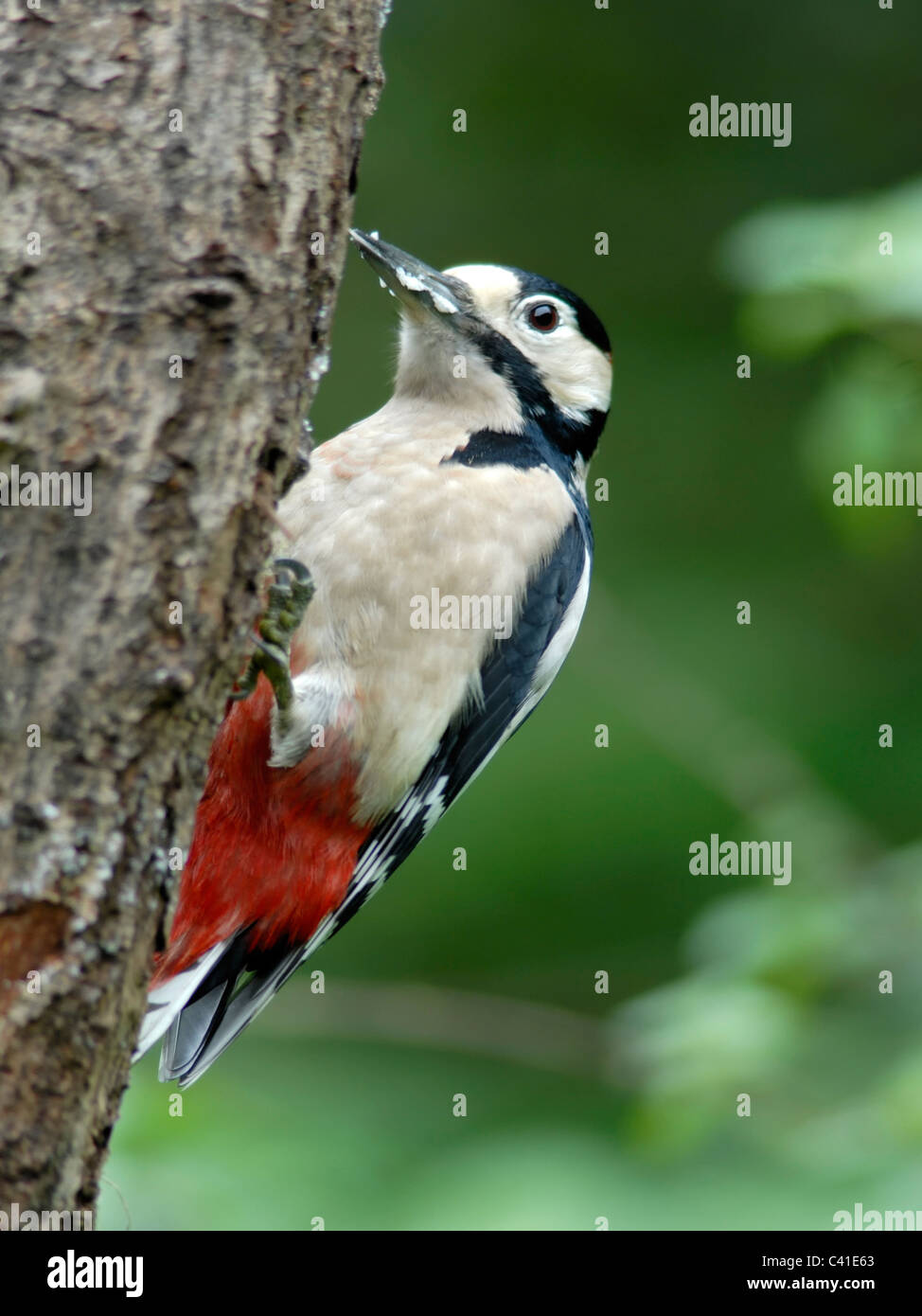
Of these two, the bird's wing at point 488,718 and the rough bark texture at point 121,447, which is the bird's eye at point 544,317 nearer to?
the bird's wing at point 488,718

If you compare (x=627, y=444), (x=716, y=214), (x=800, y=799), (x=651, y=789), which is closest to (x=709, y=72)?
(x=716, y=214)

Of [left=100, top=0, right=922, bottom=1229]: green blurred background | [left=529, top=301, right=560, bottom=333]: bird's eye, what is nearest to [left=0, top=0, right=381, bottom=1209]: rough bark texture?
[left=529, top=301, right=560, bottom=333]: bird's eye

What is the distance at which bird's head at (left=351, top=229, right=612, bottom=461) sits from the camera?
9.51ft

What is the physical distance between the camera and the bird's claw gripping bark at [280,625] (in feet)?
7.98

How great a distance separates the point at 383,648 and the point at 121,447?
1192 mm

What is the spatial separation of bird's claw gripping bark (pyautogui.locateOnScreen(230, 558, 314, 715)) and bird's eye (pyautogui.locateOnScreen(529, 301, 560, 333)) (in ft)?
2.94

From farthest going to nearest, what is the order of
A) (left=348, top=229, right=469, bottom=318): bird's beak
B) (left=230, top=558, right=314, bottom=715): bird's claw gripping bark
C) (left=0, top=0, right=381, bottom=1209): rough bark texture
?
(left=348, top=229, right=469, bottom=318): bird's beak → (left=230, top=558, right=314, bottom=715): bird's claw gripping bark → (left=0, top=0, right=381, bottom=1209): rough bark texture

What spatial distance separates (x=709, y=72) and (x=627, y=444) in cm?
156

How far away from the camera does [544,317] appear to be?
3078 millimetres

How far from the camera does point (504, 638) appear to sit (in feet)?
9.21

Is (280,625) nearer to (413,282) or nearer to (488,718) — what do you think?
(488,718)

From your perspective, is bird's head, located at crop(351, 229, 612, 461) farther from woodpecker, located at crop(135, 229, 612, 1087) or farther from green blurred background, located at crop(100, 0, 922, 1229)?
green blurred background, located at crop(100, 0, 922, 1229)
